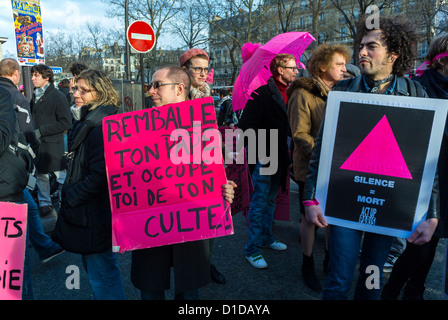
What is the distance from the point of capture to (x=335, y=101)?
1.87m

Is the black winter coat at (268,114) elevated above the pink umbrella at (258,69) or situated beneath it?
situated beneath

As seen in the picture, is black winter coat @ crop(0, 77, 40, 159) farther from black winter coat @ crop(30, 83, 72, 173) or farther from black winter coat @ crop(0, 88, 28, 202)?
black winter coat @ crop(0, 88, 28, 202)

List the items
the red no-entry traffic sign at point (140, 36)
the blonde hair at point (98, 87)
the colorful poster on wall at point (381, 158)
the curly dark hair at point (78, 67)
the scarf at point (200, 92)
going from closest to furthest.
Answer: the colorful poster on wall at point (381, 158), the blonde hair at point (98, 87), the scarf at point (200, 92), the curly dark hair at point (78, 67), the red no-entry traffic sign at point (140, 36)

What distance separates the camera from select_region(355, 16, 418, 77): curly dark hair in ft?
6.58

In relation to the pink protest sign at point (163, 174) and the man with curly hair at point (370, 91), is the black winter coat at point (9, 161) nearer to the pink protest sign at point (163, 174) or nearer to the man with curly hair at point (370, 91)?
the pink protest sign at point (163, 174)

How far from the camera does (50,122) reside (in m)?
4.67

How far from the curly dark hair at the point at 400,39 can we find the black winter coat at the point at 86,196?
1.80m

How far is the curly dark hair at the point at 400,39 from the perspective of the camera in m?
2.01

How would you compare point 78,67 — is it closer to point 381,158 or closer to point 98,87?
point 98,87

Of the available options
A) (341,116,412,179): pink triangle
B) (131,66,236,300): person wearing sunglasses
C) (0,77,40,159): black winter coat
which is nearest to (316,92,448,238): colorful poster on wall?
(341,116,412,179): pink triangle

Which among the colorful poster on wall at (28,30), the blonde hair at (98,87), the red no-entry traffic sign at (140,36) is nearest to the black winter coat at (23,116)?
the blonde hair at (98,87)

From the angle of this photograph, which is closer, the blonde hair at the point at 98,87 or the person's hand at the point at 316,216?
the person's hand at the point at 316,216
